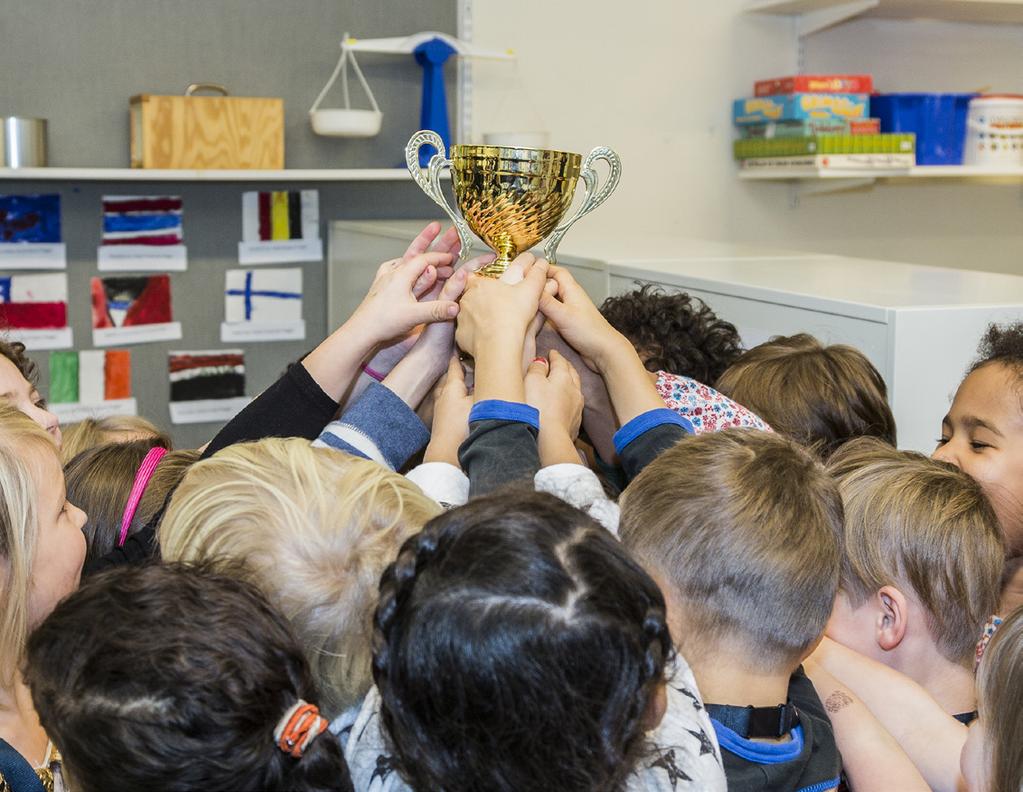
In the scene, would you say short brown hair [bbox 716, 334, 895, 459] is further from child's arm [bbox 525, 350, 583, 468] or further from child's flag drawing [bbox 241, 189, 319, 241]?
child's flag drawing [bbox 241, 189, 319, 241]

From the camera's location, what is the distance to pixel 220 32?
8.92 feet

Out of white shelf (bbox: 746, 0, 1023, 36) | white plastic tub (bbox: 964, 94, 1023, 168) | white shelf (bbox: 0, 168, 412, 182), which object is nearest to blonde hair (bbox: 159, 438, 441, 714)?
white shelf (bbox: 0, 168, 412, 182)

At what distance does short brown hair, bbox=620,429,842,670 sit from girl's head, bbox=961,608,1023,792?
0.39ft

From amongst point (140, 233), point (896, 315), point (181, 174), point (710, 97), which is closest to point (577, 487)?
point (896, 315)

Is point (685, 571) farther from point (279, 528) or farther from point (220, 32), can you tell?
point (220, 32)

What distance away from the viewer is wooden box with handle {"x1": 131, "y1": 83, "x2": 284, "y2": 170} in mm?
2512

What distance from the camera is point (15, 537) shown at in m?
0.87

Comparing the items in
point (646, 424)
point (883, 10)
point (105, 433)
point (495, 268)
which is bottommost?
point (105, 433)

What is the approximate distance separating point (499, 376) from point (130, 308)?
196cm

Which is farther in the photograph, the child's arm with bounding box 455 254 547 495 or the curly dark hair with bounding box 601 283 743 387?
the curly dark hair with bounding box 601 283 743 387

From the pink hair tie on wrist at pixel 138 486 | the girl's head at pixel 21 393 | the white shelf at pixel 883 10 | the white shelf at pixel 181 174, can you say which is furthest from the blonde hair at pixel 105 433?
the white shelf at pixel 883 10

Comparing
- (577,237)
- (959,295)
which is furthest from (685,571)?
(577,237)

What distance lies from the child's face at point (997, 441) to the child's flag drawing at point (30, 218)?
2104mm

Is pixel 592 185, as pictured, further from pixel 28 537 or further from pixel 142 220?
pixel 142 220
